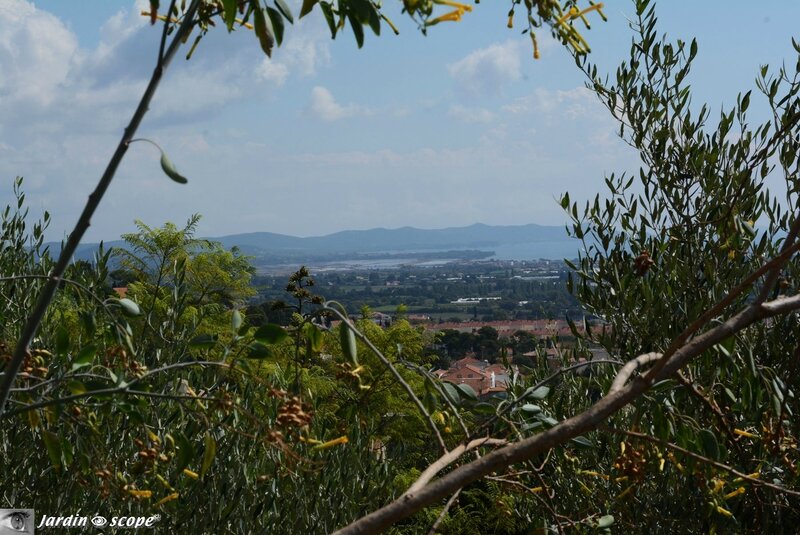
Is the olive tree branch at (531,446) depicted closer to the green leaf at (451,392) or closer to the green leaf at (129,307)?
the green leaf at (451,392)

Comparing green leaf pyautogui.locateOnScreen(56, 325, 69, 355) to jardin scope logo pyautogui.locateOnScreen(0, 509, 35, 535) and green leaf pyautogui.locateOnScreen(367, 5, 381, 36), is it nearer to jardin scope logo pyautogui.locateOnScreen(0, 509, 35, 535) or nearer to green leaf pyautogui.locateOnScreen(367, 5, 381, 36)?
jardin scope logo pyautogui.locateOnScreen(0, 509, 35, 535)

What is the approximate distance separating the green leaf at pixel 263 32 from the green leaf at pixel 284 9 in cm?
5

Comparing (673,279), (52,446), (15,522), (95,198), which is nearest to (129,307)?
(52,446)

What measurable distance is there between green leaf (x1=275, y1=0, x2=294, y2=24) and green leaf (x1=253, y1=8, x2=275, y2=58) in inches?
1.8

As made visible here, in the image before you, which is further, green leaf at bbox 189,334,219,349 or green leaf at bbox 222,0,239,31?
green leaf at bbox 189,334,219,349

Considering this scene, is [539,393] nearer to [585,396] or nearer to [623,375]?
[623,375]

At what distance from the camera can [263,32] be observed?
124 cm

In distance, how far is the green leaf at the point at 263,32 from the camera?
1.24 meters

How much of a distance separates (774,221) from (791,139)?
0.49 m

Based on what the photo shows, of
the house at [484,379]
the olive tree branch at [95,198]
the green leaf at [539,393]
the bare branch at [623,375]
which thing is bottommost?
the house at [484,379]

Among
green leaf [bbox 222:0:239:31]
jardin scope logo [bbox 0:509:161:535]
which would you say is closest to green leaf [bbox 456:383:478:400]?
green leaf [bbox 222:0:239:31]

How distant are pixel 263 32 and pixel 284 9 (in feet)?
0.23

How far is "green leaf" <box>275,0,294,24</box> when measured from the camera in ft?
4.21

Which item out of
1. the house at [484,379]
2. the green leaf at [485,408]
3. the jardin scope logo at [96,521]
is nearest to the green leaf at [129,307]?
the green leaf at [485,408]
